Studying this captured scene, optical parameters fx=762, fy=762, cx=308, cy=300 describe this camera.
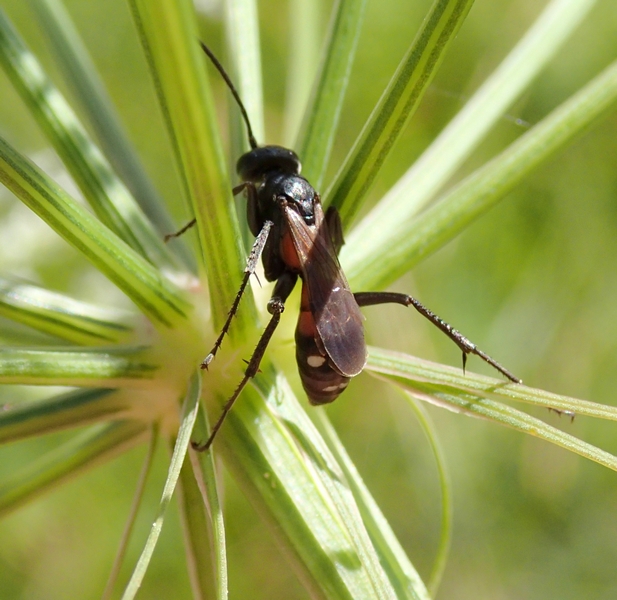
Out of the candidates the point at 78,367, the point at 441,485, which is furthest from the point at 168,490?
the point at 441,485

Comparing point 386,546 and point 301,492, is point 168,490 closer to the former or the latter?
point 301,492

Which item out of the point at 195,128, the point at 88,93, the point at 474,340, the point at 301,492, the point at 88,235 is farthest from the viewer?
the point at 474,340

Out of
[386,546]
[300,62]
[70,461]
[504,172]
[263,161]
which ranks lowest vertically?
[386,546]

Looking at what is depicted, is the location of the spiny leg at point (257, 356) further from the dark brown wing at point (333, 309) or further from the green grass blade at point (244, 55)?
the green grass blade at point (244, 55)

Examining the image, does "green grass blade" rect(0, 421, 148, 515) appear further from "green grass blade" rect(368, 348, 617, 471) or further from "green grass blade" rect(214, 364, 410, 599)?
"green grass blade" rect(368, 348, 617, 471)

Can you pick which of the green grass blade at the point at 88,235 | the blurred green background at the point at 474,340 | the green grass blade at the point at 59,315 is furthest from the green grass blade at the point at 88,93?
the blurred green background at the point at 474,340

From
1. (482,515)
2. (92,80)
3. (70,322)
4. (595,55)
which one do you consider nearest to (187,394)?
(70,322)

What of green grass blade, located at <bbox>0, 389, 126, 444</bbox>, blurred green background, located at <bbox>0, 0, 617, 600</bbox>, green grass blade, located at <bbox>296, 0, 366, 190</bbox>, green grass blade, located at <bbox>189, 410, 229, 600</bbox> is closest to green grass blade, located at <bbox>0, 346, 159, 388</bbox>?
green grass blade, located at <bbox>0, 389, 126, 444</bbox>

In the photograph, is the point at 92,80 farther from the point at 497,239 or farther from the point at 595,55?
the point at 595,55
